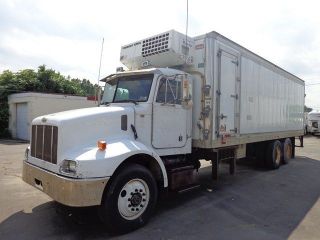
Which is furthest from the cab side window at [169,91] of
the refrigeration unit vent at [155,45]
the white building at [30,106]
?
the white building at [30,106]

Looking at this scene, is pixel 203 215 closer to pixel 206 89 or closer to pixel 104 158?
pixel 104 158

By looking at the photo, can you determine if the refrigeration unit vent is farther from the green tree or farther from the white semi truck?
the green tree

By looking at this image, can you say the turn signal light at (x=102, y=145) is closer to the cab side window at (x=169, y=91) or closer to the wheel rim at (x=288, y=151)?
the cab side window at (x=169, y=91)

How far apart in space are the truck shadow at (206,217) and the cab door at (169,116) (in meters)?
1.38

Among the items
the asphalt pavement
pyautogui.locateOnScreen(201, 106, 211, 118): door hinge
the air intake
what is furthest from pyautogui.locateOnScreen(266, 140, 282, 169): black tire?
the air intake

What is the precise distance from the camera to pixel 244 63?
29.2ft

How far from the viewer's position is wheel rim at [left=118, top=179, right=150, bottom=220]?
5347mm

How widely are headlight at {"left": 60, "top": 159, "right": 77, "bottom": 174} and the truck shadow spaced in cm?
107

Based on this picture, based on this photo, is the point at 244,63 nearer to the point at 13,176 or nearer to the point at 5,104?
the point at 13,176

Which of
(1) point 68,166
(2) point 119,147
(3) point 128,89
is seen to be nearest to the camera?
(1) point 68,166

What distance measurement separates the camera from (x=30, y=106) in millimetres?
24531

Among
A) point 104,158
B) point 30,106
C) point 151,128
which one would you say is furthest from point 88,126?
point 30,106

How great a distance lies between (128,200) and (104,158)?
2.95 feet

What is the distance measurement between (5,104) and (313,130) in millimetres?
30302
